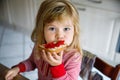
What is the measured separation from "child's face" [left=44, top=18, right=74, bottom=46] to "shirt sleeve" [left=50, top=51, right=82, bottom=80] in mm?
103

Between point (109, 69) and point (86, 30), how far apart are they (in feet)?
4.18

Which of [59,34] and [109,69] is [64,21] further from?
[109,69]

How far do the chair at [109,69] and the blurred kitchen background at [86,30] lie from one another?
85cm

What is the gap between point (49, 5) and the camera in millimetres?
673

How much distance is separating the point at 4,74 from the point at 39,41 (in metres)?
0.21

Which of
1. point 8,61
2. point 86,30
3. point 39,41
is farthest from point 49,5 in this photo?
point 8,61

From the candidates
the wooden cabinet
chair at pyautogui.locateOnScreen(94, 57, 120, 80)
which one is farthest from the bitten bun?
the wooden cabinet

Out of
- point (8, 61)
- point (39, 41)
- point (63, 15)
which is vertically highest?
point (63, 15)

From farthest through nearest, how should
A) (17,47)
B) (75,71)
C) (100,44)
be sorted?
1. (17,47)
2. (100,44)
3. (75,71)

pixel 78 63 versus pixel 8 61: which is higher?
pixel 78 63

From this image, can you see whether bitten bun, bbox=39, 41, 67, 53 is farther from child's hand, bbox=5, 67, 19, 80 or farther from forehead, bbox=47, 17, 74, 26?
child's hand, bbox=5, 67, 19, 80

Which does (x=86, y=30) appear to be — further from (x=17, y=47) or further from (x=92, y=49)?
(x=17, y=47)

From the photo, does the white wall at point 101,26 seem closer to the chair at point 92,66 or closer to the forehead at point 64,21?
the chair at point 92,66

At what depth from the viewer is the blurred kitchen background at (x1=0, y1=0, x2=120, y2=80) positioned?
5.63 feet
